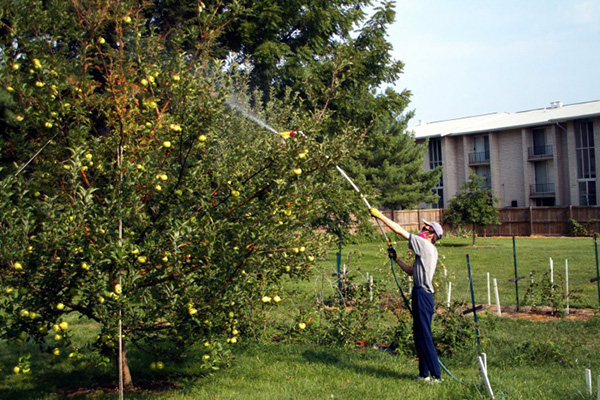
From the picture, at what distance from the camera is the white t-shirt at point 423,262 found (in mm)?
6828

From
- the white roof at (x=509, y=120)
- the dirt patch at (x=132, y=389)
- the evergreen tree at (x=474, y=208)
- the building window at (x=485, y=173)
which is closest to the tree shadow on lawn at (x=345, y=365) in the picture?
the dirt patch at (x=132, y=389)

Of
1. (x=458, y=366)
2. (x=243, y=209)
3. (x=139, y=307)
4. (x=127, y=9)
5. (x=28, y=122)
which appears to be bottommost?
(x=458, y=366)

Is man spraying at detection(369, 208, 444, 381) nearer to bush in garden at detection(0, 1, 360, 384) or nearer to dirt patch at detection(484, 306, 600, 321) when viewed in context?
bush in garden at detection(0, 1, 360, 384)

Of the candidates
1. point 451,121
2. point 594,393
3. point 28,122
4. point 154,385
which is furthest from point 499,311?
point 451,121

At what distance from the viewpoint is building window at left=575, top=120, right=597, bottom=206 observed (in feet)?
141

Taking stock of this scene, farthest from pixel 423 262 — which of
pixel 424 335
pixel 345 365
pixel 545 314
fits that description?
pixel 545 314

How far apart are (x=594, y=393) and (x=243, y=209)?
3737 mm

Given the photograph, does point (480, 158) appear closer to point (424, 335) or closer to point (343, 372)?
point (343, 372)

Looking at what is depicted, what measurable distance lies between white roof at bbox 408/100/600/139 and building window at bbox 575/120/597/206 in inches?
50.8

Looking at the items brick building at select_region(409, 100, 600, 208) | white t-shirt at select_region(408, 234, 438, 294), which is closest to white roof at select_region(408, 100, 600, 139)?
brick building at select_region(409, 100, 600, 208)

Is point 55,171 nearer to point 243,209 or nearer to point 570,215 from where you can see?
point 243,209

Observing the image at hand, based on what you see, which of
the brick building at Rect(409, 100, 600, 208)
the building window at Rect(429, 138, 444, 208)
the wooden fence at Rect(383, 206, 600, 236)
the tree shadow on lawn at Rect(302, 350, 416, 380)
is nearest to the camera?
the tree shadow on lawn at Rect(302, 350, 416, 380)

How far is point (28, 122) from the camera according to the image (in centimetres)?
574

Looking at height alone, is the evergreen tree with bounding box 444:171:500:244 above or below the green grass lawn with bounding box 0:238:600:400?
above
